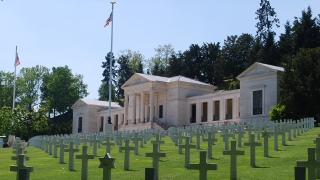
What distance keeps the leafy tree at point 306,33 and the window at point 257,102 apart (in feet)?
54.2

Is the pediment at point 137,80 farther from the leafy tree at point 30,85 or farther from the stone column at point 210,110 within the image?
the leafy tree at point 30,85

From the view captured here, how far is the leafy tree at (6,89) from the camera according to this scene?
8200 cm

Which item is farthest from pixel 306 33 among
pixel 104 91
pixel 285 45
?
pixel 104 91

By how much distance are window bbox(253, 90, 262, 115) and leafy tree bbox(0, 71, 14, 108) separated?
58618 millimetres

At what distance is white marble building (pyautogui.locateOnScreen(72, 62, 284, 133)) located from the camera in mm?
42469

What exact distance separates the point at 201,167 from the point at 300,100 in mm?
31101

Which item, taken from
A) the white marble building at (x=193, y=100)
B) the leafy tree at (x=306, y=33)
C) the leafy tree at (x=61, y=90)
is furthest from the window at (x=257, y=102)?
the leafy tree at (x=61, y=90)

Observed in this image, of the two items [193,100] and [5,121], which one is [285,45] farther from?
[5,121]

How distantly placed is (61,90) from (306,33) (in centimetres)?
5350

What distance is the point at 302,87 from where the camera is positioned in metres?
34.7

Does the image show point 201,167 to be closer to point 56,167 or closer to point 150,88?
point 56,167

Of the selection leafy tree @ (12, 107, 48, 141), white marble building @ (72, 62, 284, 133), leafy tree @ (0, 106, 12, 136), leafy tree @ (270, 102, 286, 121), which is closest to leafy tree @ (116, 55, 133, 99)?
white marble building @ (72, 62, 284, 133)

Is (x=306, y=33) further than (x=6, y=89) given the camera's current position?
No

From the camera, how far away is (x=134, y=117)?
58219 mm
